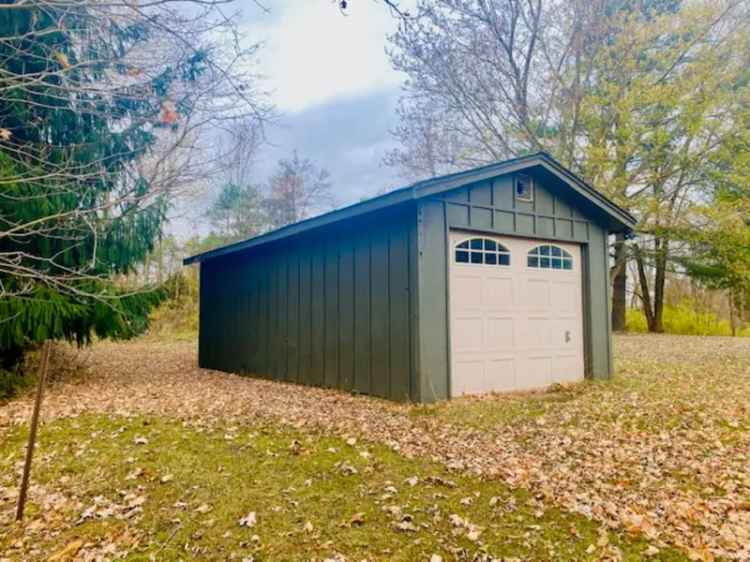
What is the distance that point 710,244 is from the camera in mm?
14875

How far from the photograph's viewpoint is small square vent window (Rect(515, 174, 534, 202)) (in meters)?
7.14

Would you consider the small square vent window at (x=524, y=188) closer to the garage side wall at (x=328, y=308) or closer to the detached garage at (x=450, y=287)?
the detached garage at (x=450, y=287)

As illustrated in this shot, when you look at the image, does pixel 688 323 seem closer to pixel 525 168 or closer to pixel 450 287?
pixel 525 168

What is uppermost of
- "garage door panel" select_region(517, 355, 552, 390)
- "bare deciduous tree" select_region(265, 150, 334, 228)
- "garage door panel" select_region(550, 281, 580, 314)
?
"bare deciduous tree" select_region(265, 150, 334, 228)

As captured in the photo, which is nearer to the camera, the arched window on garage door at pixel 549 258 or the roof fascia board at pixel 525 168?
the roof fascia board at pixel 525 168

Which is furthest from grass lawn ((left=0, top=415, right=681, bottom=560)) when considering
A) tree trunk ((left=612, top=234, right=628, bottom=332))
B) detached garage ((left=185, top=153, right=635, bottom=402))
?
tree trunk ((left=612, top=234, right=628, bottom=332))

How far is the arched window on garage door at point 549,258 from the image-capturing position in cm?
740

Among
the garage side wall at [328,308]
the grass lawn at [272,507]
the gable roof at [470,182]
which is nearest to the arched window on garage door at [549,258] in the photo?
the gable roof at [470,182]

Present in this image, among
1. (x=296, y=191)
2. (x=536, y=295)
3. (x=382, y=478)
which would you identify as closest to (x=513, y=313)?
(x=536, y=295)

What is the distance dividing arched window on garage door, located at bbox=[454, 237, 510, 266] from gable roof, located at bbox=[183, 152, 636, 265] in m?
0.91

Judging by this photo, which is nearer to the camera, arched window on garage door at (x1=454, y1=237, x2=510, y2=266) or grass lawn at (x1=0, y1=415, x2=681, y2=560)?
grass lawn at (x1=0, y1=415, x2=681, y2=560)

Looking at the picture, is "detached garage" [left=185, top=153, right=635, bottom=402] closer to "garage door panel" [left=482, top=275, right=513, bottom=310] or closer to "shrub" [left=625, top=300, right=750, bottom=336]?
"garage door panel" [left=482, top=275, right=513, bottom=310]

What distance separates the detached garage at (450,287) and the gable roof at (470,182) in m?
0.02

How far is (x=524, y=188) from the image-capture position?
723 centimetres
